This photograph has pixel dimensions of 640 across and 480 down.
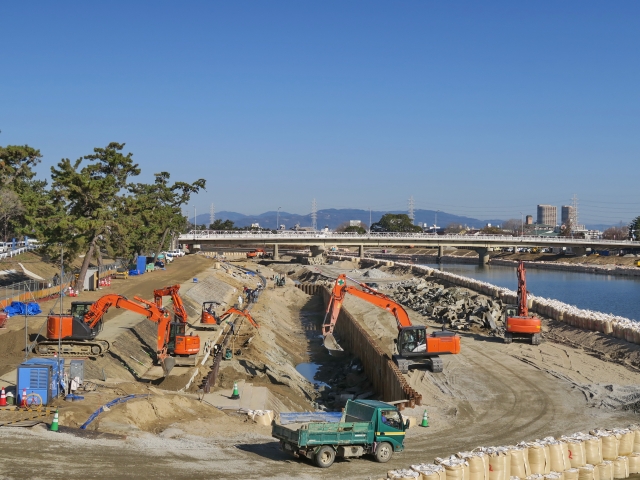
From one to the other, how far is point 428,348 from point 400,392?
5.83 metres

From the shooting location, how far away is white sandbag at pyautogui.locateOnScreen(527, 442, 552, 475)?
68.9 feet

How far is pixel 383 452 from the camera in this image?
21.8m

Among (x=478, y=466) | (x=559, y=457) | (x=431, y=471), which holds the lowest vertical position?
(x=559, y=457)

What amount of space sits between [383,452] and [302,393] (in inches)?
656

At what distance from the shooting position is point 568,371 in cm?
4075

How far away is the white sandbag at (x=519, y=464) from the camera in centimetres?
2058

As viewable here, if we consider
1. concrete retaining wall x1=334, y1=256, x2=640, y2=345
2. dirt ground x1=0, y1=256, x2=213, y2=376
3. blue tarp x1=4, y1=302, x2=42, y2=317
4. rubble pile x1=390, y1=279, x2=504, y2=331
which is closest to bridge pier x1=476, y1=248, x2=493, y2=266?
dirt ground x1=0, y1=256, x2=213, y2=376

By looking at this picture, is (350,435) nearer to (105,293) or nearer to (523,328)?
(523,328)

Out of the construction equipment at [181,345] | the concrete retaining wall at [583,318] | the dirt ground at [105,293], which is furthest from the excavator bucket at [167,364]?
the concrete retaining wall at [583,318]

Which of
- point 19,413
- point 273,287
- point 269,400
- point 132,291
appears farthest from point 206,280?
point 19,413

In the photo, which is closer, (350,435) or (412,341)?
(350,435)

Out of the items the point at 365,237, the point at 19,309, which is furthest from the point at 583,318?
the point at 365,237

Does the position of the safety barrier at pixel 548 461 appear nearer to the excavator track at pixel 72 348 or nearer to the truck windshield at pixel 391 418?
the truck windshield at pixel 391 418

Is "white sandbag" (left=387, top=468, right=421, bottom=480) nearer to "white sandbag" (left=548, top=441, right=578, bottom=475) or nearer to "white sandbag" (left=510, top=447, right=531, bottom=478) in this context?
"white sandbag" (left=510, top=447, right=531, bottom=478)
